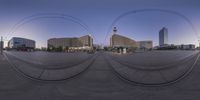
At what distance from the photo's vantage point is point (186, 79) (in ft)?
27.8

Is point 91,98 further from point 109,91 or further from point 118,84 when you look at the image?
point 118,84

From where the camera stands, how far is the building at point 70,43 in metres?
5.09

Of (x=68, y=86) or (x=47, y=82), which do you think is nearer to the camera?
(x=68, y=86)

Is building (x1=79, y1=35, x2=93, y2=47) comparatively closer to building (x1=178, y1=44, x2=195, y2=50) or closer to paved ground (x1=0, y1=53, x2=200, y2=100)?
paved ground (x1=0, y1=53, x2=200, y2=100)

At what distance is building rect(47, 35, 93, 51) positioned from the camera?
509cm

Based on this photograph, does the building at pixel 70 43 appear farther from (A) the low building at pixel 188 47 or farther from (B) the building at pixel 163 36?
(A) the low building at pixel 188 47

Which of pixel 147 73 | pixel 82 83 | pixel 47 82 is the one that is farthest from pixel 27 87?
pixel 147 73

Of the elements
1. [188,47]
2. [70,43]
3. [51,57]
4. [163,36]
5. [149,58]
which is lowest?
[149,58]

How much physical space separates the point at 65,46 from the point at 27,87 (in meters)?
2.82

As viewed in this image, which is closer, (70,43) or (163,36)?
(163,36)

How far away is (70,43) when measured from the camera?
5105 millimetres

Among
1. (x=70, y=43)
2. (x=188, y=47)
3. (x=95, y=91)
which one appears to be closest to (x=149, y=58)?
(x=95, y=91)

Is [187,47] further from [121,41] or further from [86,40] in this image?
[86,40]

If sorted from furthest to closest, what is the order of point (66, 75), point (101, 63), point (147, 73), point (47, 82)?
point (101, 63), point (147, 73), point (66, 75), point (47, 82)
